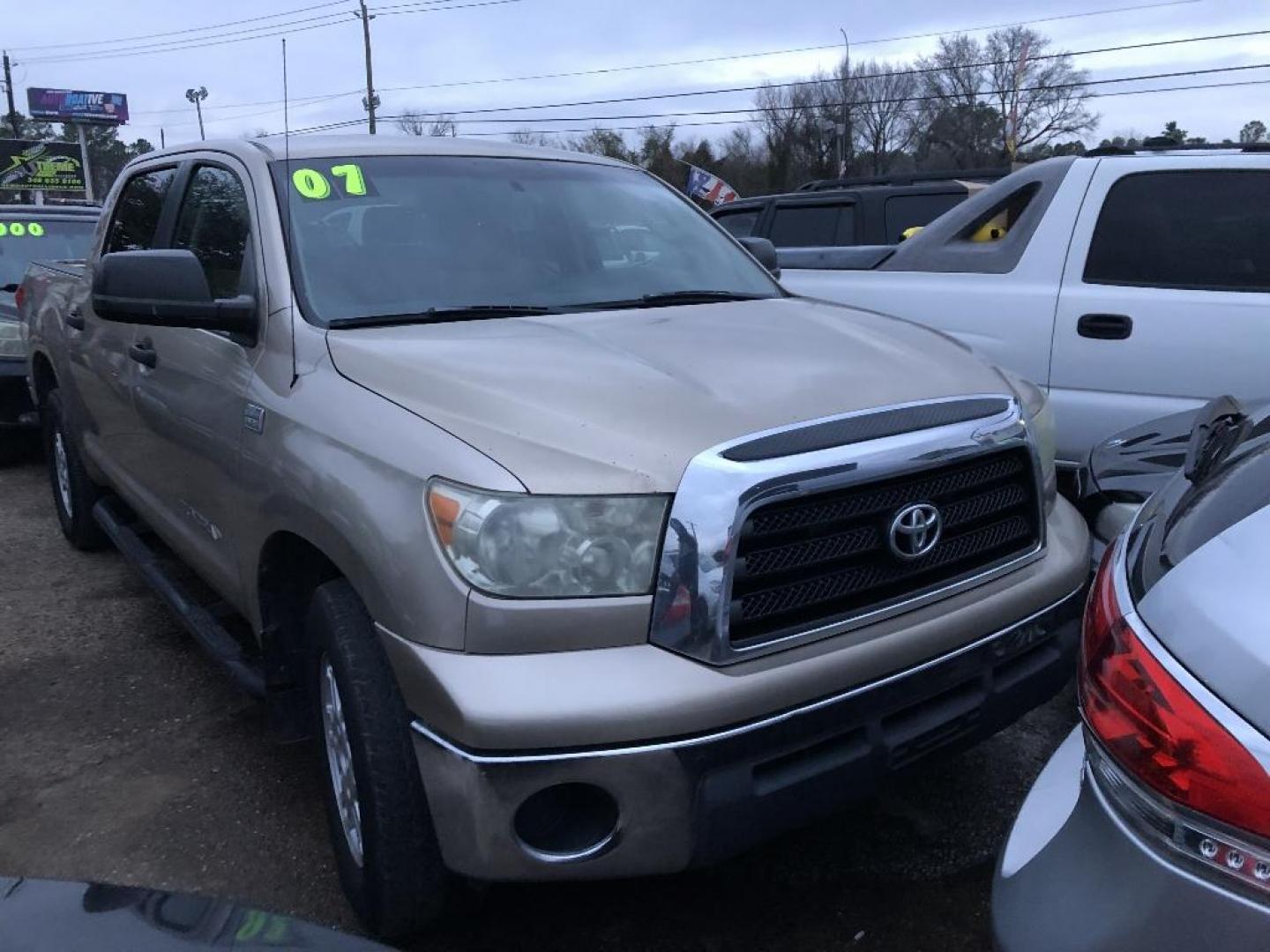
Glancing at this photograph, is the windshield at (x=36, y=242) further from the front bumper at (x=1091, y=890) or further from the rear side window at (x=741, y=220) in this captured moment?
the front bumper at (x=1091, y=890)

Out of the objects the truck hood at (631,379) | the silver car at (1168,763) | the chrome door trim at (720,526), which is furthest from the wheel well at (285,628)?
the silver car at (1168,763)

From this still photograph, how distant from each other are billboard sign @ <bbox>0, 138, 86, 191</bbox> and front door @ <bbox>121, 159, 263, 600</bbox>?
5989cm

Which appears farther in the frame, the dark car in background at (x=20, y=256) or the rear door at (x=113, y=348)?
the dark car in background at (x=20, y=256)

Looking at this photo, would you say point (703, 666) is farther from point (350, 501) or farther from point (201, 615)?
point (201, 615)

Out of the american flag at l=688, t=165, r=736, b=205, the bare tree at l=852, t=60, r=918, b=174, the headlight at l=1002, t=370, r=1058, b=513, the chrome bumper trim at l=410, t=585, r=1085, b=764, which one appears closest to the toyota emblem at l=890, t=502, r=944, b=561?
the chrome bumper trim at l=410, t=585, r=1085, b=764

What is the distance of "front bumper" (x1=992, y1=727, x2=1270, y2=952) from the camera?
1.28 m

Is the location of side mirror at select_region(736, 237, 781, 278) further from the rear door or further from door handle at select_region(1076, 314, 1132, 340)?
the rear door

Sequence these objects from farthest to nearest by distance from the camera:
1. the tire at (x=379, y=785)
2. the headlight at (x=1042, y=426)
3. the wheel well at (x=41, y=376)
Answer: the wheel well at (x=41, y=376)
the headlight at (x=1042, y=426)
the tire at (x=379, y=785)

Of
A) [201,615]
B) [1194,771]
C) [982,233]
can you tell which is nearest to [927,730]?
[1194,771]

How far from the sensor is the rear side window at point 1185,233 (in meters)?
4.46

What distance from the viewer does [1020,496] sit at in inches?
105

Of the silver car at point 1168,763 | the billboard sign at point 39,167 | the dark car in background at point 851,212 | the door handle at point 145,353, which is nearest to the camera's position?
the silver car at point 1168,763

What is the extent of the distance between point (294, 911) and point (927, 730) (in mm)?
1627

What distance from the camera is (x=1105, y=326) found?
459 cm
